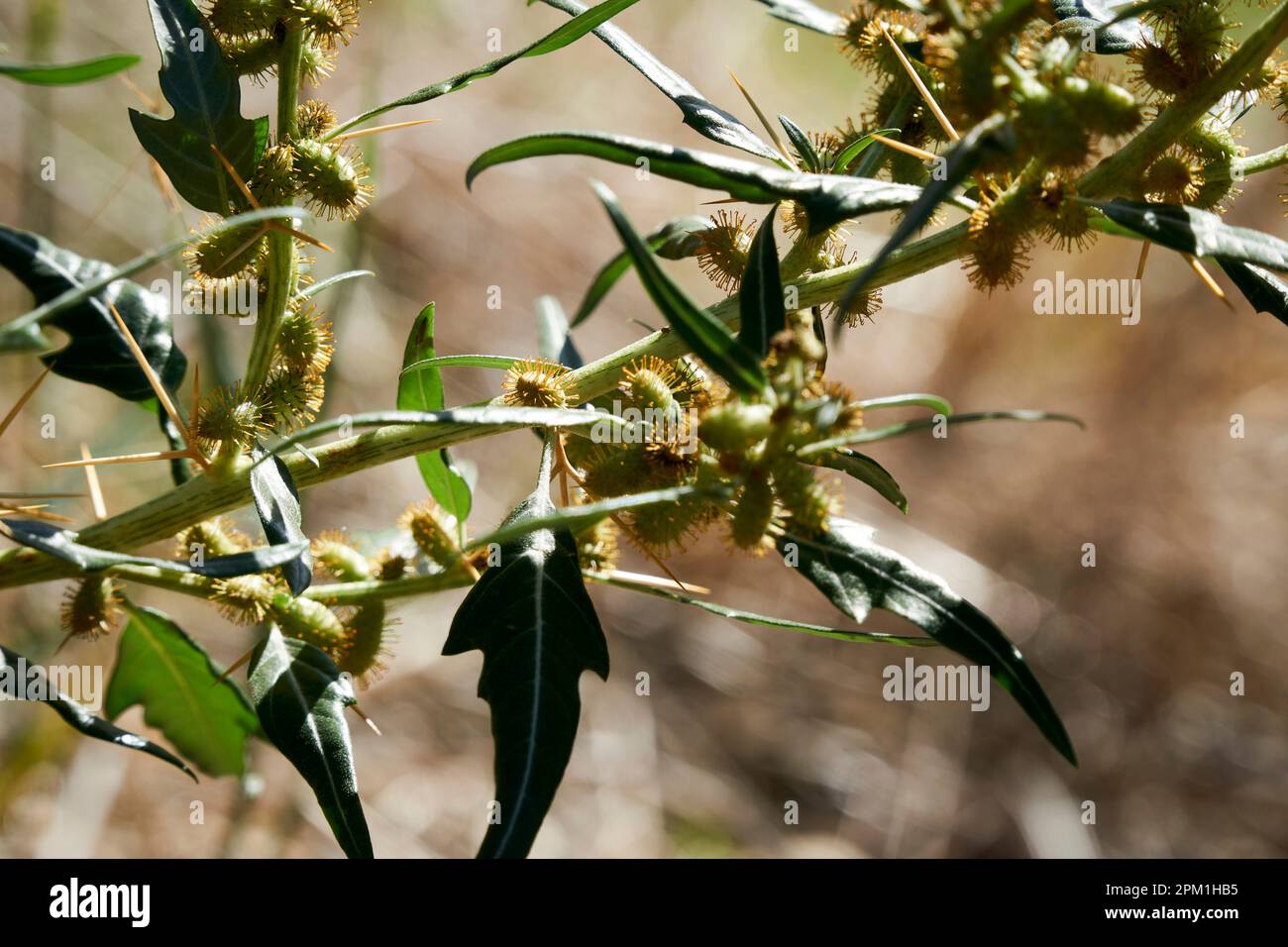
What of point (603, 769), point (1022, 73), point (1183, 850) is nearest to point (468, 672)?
point (603, 769)

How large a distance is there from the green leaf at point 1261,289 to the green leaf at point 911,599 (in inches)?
19.1

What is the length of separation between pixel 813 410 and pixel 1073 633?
422 centimetres

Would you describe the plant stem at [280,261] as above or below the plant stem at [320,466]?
above

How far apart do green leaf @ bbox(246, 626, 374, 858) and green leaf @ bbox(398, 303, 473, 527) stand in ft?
0.94

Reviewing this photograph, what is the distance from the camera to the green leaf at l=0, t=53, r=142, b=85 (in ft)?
2.71

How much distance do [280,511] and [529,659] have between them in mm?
296

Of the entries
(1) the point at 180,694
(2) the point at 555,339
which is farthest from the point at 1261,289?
(1) the point at 180,694

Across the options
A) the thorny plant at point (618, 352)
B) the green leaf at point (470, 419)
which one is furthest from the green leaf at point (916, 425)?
the green leaf at point (470, 419)

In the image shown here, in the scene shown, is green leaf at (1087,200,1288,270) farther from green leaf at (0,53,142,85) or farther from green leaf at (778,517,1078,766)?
green leaf at (0,53,142,85)

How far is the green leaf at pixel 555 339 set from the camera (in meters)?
1.64

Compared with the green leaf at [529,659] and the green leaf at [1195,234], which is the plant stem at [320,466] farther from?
the green leaf at [1195,234]

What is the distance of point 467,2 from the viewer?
5.66m

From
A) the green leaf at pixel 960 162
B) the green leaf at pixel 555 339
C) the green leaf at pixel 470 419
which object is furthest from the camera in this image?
the green leaf at pixel 555 339

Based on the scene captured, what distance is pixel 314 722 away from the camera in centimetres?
118
